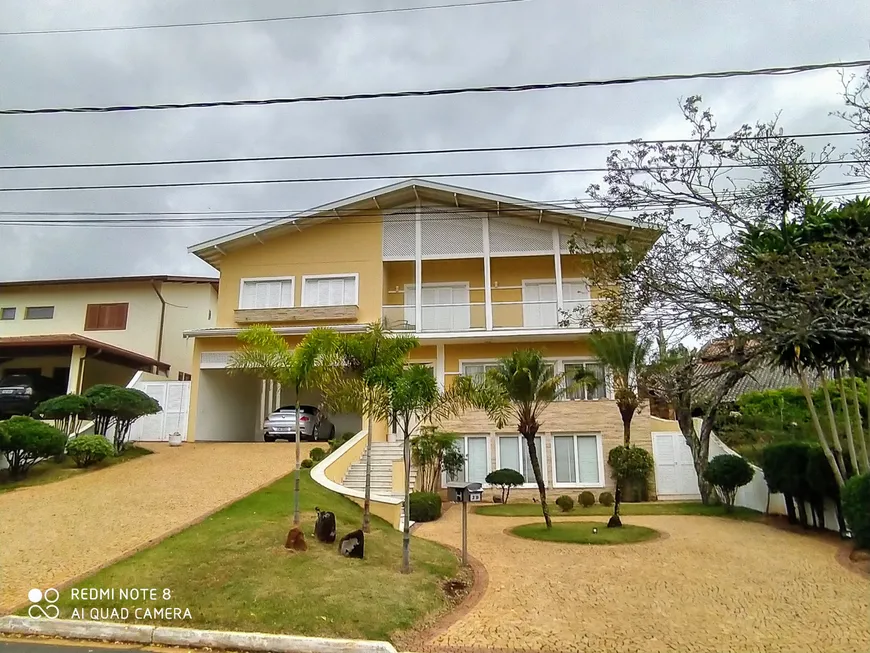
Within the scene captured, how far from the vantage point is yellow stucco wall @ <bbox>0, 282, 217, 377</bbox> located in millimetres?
28000

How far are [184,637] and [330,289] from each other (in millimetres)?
18299

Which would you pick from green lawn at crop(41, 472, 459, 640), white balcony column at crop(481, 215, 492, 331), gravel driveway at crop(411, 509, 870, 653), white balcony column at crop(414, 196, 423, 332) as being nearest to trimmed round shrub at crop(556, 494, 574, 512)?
gravel driveway at crop(411, 509, 870, 653)

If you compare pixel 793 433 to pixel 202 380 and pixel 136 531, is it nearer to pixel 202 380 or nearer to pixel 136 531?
pixel 136 531

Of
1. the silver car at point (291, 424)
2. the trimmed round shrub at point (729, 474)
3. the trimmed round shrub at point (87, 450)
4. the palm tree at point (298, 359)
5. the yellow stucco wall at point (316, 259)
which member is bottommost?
the trimmed round shrub at point (729, 474)

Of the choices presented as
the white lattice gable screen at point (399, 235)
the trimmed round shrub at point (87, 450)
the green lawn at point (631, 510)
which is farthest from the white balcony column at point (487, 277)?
the trimmed round shrub at point (87, 450)

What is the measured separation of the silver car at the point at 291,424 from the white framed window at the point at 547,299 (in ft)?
29.0

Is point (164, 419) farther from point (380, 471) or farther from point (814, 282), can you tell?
point (814, 282)

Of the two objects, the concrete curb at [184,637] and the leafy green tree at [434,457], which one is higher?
the leafy green tree at [434,457]

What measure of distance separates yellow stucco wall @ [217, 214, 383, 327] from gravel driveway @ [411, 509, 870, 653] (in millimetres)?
13180

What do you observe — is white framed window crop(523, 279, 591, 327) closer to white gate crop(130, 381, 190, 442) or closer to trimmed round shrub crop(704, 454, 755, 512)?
trimmed round shrub crop(704, 454, 755, 512)

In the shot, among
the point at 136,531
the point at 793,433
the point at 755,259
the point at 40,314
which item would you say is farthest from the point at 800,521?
the point at 40,314

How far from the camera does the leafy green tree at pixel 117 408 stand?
17.3 m

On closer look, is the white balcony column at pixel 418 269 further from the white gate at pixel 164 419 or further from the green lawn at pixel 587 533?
the green lawn at pixel 587 533

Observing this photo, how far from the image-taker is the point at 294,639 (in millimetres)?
6301
